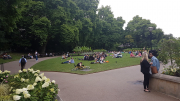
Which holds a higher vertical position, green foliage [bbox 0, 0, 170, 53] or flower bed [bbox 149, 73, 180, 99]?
green foliage [bbox 0, 0, 170, 53]

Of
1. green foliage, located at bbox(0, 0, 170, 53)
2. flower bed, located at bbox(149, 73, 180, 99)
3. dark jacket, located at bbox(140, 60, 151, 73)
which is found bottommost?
flower bed, located at bbox(149, 73, 180, 99)

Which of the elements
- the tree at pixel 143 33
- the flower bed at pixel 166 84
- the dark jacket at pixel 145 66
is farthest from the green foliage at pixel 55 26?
the flower bed at pixel 166 84

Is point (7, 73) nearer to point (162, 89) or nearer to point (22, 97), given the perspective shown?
point (22, 97)

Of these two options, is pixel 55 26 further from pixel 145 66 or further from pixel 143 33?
pixel 143 33

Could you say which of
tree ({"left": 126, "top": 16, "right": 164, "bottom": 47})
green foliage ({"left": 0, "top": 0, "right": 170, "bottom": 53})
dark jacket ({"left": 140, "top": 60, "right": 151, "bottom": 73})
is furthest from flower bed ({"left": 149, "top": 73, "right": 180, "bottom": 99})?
tree ({"left": 126, "top": 16, "right": 164, "bottom": 47})

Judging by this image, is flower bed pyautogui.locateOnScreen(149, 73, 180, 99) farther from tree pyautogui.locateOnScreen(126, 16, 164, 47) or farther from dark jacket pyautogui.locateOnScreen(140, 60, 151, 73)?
tree pyautogui.locateOnScreen(126, 16, 164, 47)

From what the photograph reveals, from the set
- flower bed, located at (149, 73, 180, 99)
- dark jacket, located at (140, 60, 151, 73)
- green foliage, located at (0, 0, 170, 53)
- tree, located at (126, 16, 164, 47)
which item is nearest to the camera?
flower bed, located at (149, 73, 180, 99)

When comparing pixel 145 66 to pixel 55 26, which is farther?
pixel 55 26

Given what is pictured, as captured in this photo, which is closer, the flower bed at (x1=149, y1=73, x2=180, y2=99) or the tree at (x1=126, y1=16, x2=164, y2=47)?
the flower bed at (x1=149, y1=73, x2=180, y2=99)

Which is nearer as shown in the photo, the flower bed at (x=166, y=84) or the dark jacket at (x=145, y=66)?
the flower bed at (x=166, y=84)

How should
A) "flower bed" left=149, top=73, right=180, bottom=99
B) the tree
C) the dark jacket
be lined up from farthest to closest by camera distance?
the tree → the dark jacket → "flower bed" left=149, top=73, right=180, bottom=99

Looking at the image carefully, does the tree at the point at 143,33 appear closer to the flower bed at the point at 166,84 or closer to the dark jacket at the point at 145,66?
the flower bed at the point at 166,84

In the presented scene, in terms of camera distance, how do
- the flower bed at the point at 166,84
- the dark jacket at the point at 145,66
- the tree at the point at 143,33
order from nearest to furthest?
the flower bed at the point at 166,84
the dark jacket at the point at 145,66
the tree at the point at 143,33

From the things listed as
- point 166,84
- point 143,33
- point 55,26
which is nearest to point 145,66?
point 166,84
